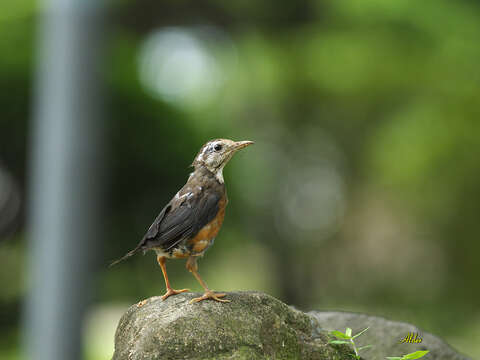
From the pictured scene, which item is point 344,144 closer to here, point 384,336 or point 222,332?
point 384,336

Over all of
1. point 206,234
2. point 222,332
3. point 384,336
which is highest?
point 206,234

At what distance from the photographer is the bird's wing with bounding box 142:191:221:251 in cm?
340

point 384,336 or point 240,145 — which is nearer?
point 240,145

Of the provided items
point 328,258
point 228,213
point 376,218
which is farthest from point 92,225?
point 376,218

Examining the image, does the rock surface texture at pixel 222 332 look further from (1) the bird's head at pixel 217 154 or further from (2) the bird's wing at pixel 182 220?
(1) the bird's head at pixel 217 154

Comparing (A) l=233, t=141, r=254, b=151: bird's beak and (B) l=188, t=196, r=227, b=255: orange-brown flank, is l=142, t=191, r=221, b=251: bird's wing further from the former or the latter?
(A) l=233, t=141, r=254, b=151: bird's beak

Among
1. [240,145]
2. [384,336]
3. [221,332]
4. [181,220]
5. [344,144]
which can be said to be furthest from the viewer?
[344,144]

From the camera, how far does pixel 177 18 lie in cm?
1345

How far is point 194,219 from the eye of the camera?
11.3 feet

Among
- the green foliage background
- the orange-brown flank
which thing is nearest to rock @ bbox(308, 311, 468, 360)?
the orange-brown flank

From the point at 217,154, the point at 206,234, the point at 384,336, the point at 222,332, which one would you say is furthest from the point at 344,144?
the point at 222,332

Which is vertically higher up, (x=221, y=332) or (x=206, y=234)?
(x=206, y=234)

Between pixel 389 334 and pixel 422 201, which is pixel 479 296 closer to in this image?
pixel 422 201

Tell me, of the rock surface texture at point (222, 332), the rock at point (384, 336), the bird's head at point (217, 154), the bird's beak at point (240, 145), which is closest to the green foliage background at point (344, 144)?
the rock at point (384, 336)
